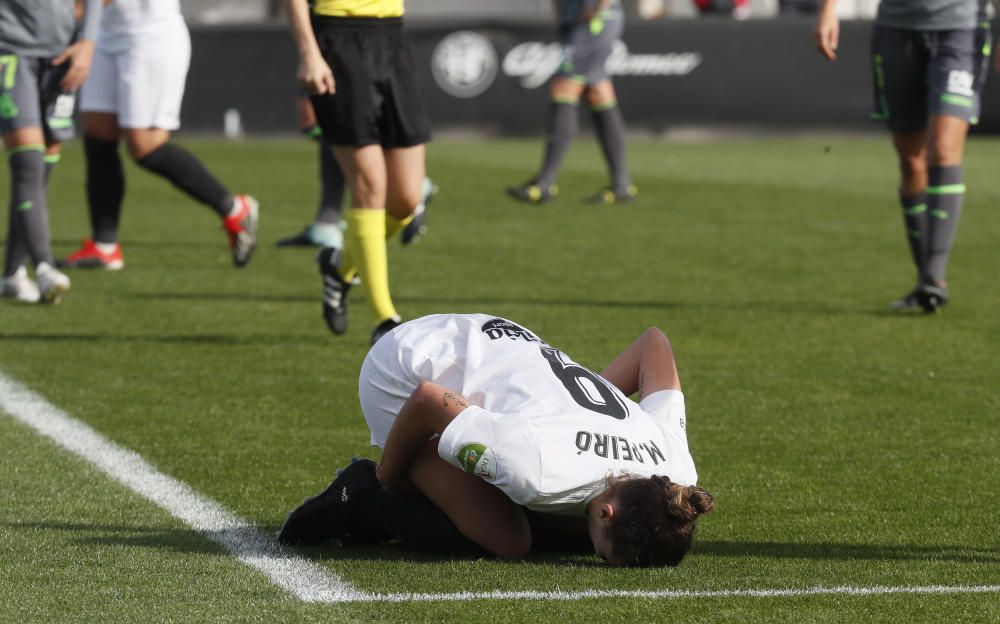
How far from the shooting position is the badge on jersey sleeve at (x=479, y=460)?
3.79 m

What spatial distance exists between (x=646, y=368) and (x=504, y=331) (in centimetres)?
43

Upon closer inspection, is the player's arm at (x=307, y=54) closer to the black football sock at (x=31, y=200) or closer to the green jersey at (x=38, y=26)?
the green jersey at (x=38, y=26)

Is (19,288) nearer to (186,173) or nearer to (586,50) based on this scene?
(186,173)

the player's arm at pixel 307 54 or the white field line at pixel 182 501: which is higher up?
the player's arm at pixel 307 54

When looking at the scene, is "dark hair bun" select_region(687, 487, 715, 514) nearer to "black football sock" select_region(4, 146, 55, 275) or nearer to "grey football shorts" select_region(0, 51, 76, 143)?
"black football sock" select_region(4, 146, 55, 275)

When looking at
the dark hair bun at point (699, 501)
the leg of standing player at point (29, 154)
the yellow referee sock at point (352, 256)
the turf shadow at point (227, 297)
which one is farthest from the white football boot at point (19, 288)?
the dark hair bun at point (699, 501)

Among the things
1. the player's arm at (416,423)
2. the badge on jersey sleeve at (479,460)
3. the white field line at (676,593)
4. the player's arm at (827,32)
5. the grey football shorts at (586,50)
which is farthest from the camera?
the grey football shorts at (586,50)

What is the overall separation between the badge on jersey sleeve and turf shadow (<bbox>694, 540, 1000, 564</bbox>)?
582 mm

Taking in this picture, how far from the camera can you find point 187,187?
869 centimetres

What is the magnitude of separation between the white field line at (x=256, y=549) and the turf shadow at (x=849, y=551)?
0.84 feet

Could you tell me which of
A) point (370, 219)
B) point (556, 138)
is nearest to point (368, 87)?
point (370, 219)

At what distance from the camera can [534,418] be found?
388cm

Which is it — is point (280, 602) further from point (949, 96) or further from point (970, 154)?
point (970, 154)

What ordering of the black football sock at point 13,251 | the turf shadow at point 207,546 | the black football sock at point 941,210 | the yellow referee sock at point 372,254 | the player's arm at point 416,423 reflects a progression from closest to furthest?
the player's arm at point 416,423
the turf shadow at point 207,546
the yellow referee sock at point 372,254
the black football sock at point 941,210
the black football sock at point 13,251
